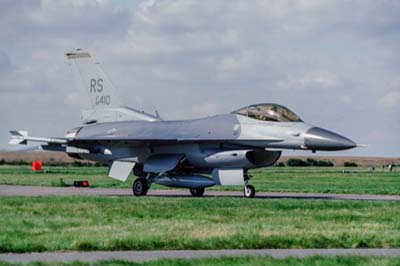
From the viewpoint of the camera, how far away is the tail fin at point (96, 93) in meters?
30.8

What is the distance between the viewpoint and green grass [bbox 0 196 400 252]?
13.4m

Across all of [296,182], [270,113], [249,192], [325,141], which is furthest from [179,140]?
[296,182]

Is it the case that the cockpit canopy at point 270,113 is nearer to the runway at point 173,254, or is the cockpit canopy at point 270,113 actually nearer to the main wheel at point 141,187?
the main wheel at point 141,187

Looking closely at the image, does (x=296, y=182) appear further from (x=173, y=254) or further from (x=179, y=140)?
(x=173, y=254)

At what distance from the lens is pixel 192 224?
1595 cm

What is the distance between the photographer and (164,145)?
28062 mm

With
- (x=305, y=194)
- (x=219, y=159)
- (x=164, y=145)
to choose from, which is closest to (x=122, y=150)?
(x=164, y=145)

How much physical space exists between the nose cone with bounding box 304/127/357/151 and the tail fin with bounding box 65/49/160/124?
7.39m

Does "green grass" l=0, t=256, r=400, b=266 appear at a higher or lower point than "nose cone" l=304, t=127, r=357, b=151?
lower

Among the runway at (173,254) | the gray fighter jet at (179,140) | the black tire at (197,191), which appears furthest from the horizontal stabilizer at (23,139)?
the runway at (173,254)

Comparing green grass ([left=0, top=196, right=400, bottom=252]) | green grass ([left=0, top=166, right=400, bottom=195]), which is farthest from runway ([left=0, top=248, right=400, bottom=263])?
green grass ([left=0, top=166, right=400, bottom=195])

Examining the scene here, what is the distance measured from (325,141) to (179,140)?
4.80m

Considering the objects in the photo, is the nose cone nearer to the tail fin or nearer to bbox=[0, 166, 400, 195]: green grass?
bbox=[0, 166, 400, 195]: green grass

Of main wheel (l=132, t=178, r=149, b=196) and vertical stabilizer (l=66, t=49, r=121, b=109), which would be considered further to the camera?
vertical stabilizer (l=66, t=49, r=121, b=109)
